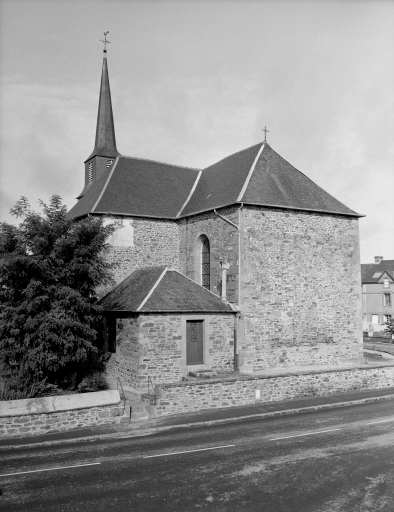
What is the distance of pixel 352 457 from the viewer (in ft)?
35.1

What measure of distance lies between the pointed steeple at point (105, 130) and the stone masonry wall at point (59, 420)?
19.5m

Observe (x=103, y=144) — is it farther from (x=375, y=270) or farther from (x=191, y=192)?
(x=375, y=270)

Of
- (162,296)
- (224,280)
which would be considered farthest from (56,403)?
(224,280)

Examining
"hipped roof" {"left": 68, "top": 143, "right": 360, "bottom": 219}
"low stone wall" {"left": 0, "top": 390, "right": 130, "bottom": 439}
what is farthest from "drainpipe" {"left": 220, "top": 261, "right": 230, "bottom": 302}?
"low stone wall" {"left": 0, "top": 390, "right": 130, "bottom": 439}

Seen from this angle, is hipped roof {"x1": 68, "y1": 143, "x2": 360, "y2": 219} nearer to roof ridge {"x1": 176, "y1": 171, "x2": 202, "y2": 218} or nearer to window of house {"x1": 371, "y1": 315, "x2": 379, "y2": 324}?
roof ridge {"x1": 176, "y1": 171, "x2": 202, "y2": 218}

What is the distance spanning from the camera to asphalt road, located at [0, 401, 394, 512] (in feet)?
27.1

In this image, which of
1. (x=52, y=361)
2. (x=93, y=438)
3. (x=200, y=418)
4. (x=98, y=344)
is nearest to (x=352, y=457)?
(x=200, y=418)

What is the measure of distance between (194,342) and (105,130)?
17.4 m

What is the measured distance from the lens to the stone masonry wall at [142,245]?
23062 millimetres

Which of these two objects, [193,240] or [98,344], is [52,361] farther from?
[193,240]

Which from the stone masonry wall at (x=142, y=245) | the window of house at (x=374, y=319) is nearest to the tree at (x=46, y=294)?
the stone masonry wall at (x=142, y=245)

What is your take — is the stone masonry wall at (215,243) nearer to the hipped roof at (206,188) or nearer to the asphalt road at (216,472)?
the hipped roof at (206,188)

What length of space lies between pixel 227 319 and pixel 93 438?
8.37 meters

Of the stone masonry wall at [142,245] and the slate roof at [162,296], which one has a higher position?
the stone masonry wall at [142,245]
